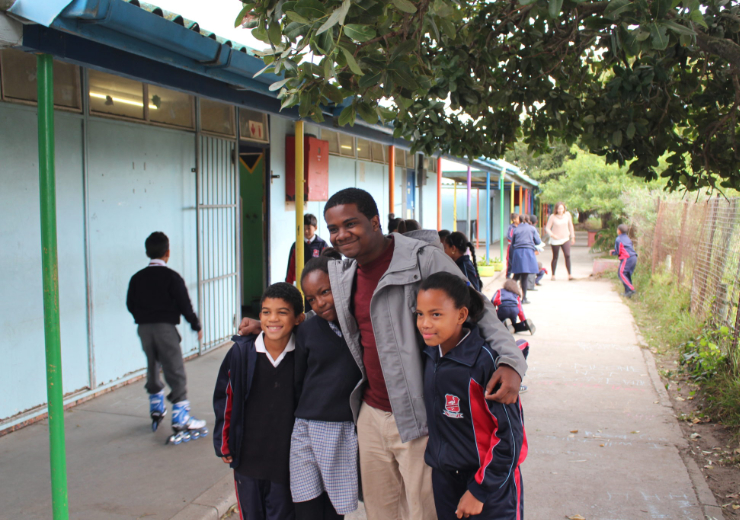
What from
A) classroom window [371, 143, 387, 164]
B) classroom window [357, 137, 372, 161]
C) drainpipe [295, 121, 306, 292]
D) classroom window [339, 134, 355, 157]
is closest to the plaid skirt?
drainpipe [295, 121, 306, 292]

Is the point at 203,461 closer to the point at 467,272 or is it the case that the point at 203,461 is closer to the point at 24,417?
the point at 24,417

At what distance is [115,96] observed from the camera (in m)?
5.80

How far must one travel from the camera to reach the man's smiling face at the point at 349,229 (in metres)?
2.42

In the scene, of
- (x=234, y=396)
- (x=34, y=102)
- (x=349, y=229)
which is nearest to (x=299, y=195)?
(x=34, y=102)

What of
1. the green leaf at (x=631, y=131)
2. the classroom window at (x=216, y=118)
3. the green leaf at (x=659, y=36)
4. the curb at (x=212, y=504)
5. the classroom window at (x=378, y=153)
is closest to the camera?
the green leaf at (x=659, y=36)

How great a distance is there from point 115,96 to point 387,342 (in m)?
4.62

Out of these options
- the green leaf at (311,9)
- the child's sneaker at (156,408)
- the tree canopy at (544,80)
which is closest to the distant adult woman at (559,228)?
the tree canopy at (544,80)

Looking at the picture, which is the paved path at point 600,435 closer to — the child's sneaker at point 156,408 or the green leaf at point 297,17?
the child's sneaker at point 156,408

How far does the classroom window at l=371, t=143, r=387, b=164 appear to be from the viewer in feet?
43.8

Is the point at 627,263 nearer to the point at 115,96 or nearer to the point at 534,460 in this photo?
the point at 534,460

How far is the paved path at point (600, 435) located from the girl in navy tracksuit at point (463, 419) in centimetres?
170

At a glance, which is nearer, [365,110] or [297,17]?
[297,17]

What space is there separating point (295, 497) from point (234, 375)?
0.58 m

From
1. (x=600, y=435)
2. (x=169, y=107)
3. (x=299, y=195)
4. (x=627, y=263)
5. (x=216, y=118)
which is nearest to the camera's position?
(x=600, y=435)
